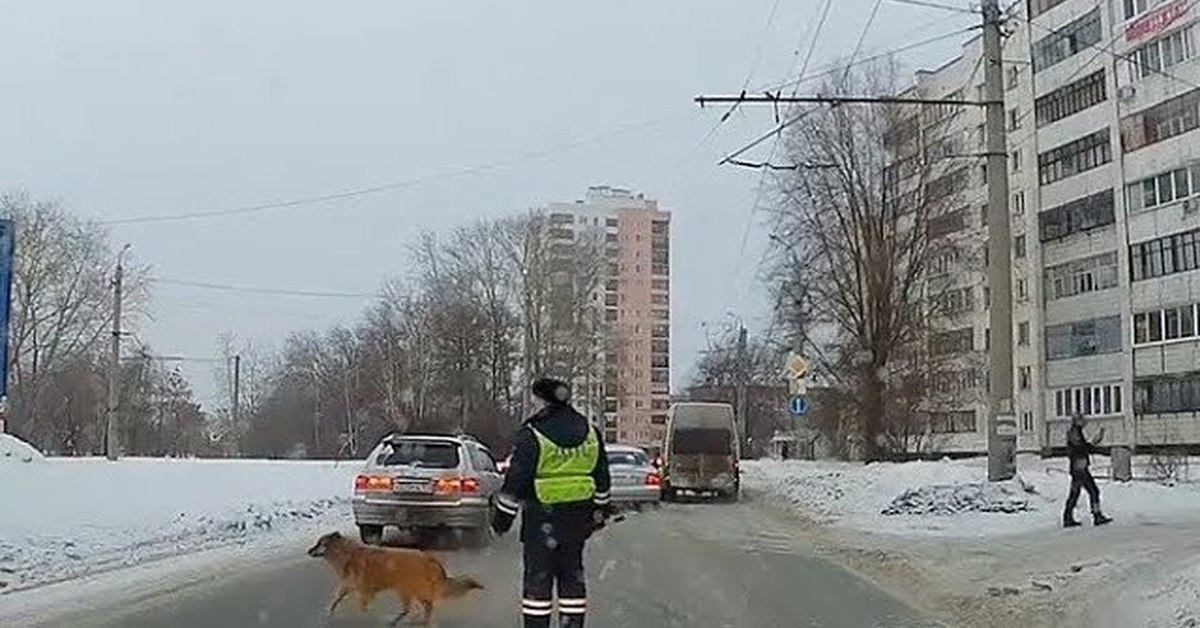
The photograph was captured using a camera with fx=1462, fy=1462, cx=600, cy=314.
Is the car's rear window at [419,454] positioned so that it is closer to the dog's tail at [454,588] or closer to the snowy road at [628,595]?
the snowy road at [628,595]

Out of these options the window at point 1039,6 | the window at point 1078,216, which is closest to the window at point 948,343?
the window at point 1078,216

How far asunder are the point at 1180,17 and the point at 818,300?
55.8 ft

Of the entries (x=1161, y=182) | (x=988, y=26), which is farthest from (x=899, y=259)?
(x=988, y=26)

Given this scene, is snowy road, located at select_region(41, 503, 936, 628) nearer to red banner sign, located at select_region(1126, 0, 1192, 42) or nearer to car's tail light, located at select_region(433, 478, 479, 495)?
car's tail light, located at select_region(433, 478, 479, 495)

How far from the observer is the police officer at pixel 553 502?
8750 millimetres

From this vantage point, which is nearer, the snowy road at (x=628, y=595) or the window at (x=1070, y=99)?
the snowy road at (x=628, y=595)

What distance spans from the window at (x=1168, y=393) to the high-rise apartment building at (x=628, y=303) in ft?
99.8

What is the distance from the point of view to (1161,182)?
5597cm

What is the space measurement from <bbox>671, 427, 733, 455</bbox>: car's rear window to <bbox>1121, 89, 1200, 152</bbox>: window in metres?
26.4

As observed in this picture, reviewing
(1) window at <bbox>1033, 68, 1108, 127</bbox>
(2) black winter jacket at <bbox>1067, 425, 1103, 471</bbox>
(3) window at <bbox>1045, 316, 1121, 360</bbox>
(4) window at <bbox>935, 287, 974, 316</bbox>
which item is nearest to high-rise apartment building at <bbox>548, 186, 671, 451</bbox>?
(3) window at <bbox>1045, 316, 1121, 360</bbox>

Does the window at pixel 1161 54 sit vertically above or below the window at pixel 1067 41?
below

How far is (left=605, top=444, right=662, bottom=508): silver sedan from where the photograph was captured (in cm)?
3212

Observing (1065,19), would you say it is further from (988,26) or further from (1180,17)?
(988,26)

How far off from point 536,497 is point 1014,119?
64.7m
